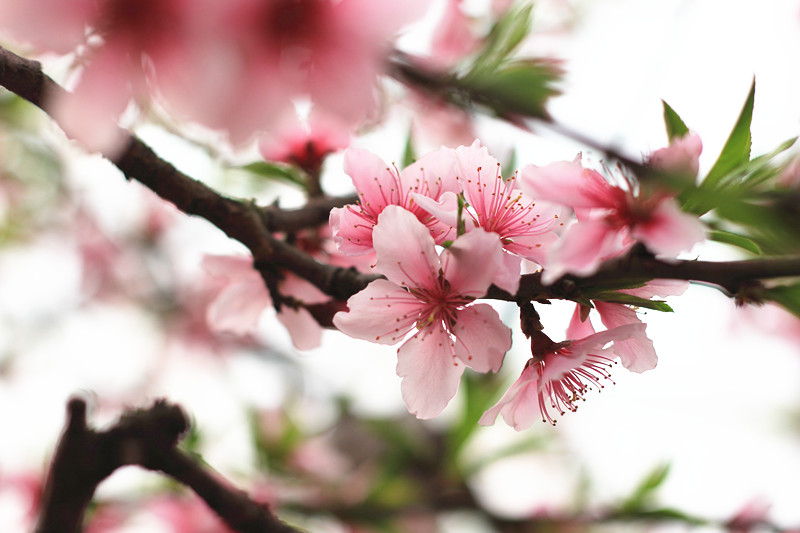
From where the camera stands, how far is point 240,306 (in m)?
0.79

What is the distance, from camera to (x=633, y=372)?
0.56 m

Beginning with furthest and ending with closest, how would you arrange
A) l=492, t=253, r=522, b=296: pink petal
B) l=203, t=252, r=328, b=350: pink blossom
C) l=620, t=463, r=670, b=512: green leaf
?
l=620, t=463, r=670, b=512: green leaf
l=203, t=252, r=328, b=350: pink blossom
l=492, t=253, r=522, b=296: pink petal

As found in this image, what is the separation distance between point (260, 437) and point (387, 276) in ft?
4.04

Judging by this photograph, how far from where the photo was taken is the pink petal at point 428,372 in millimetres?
557

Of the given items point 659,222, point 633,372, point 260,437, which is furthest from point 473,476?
point 659,222

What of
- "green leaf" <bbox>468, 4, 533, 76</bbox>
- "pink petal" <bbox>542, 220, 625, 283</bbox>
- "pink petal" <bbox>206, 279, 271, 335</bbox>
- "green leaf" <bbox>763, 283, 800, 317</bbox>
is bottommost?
"green leaf" <bbox>763, 283, 800, 317</bbox>

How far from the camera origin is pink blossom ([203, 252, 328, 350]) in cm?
72

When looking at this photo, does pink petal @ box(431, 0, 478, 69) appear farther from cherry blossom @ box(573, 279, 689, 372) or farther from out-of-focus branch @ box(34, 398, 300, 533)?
out-of-focus branch @ box(34, 398, 300, 533)

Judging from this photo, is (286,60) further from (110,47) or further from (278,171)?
(278,171)

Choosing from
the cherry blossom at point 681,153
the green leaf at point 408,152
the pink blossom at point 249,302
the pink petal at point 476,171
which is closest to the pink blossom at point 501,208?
the pink petal at point 476,171

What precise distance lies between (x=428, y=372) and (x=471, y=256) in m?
0.13

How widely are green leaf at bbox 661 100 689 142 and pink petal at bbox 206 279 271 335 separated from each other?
1.56ft

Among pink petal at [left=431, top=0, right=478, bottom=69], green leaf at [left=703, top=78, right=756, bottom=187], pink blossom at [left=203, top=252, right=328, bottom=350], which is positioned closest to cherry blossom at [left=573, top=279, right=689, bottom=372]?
green leaf at [left=703, top=78, right=756, bottom=187]

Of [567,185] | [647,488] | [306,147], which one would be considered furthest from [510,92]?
[647,488]
